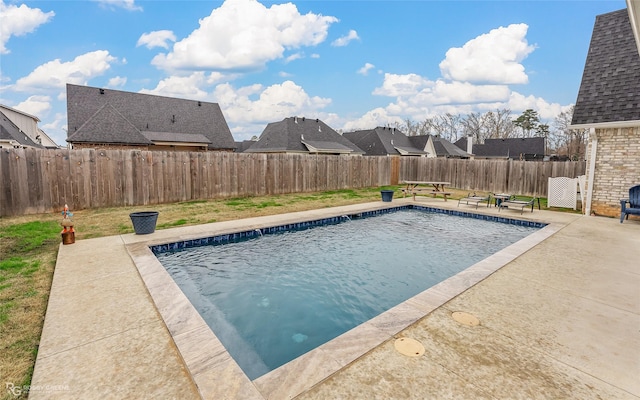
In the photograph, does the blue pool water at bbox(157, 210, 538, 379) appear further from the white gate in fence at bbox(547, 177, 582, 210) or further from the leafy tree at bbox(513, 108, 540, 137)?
the leafy tree at bbox(513, 108, 540, 137)

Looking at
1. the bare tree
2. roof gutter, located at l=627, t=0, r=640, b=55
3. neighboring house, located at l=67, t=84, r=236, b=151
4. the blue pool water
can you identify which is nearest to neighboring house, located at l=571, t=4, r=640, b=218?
the blue pool water

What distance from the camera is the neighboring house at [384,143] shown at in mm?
31058

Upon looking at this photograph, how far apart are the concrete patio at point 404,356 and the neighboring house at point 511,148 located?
1451 inches

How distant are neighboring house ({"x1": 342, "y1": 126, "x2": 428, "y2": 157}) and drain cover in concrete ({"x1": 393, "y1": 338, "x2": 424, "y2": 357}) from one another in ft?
92.7

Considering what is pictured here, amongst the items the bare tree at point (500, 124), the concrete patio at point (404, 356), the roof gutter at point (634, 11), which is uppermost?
the bare tree at point (500, 124)

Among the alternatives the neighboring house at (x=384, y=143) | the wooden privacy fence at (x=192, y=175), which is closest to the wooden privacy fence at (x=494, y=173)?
the wooden privacy fence at (x=192, y=175)

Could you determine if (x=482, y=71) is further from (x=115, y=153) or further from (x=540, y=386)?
(x=540, y=386)

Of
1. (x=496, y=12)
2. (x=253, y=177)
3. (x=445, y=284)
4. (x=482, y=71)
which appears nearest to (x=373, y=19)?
(x=496, y=12)

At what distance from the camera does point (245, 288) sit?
4.59 metres

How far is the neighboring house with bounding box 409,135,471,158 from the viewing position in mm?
35062

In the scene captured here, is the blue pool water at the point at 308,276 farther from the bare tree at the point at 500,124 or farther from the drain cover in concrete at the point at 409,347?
the bare tree at the point at 500,124

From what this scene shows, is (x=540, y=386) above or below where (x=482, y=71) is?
below

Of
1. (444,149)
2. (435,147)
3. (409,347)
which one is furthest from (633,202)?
(444,149)

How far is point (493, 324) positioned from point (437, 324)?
22.1 inches
